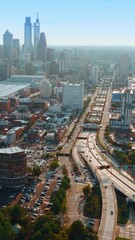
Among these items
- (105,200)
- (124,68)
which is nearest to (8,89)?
(124,68)

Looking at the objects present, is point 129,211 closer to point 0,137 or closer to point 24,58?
point 0,137

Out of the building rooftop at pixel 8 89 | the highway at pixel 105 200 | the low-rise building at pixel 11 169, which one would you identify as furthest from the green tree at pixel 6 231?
the building rooftop at pixel 8 89

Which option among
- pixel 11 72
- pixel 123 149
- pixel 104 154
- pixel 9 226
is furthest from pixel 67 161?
pixel 11 72

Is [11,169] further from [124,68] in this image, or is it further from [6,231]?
[124,68]

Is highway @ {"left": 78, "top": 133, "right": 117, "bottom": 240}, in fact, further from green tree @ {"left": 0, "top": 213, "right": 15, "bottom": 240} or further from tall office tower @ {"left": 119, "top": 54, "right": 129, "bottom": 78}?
tall office tower @ {"left": 119, "top": 54, "right": 129, "bottom": 78}

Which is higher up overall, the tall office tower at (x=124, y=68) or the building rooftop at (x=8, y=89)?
the tall office tower at (x=124, y=68)

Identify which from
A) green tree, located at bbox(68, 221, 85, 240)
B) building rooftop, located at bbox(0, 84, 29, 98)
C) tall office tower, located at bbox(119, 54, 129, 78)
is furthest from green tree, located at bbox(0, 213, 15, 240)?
tall office tower, located at bbox(119, 54, 129, 78)

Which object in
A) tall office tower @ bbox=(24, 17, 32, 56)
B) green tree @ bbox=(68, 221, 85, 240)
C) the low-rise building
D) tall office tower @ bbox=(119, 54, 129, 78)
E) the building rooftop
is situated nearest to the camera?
green tree @ bbox=(68, 221, 85, 240)

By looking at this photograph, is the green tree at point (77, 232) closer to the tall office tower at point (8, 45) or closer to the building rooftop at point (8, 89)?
the building rooftop at point (8, 89)
